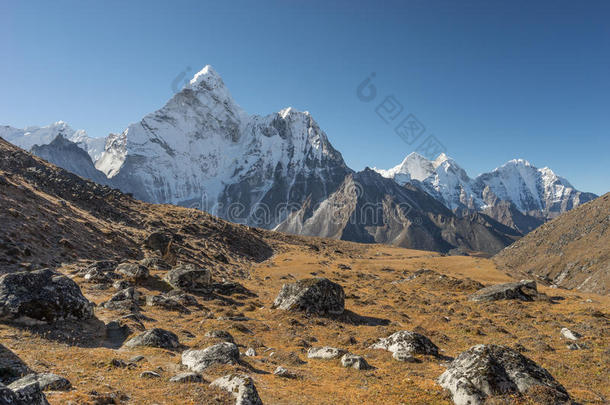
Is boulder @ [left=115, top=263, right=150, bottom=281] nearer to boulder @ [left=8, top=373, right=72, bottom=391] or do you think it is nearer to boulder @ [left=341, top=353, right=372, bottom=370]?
boulder @ [left=8, top=373, right=72, bottom=391]

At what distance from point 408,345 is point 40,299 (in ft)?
75.6

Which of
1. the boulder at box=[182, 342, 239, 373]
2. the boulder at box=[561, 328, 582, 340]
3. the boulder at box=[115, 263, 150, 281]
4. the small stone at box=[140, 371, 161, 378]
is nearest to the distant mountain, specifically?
the boulder at box=[561, 328, 582, 340]

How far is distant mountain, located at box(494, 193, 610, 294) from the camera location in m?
105

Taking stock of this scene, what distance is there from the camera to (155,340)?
18.2 m

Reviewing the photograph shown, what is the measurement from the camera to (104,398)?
412 inches

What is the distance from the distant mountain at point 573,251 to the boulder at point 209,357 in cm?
10269

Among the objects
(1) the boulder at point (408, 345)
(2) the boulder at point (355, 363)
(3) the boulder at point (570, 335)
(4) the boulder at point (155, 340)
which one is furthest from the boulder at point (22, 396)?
(3) the boulder at point (570, 335)

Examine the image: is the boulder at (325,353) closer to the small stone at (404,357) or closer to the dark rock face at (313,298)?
the small stone at (404,357)

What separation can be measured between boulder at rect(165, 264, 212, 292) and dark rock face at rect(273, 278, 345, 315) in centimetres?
974

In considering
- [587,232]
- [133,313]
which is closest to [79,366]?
[133,313]

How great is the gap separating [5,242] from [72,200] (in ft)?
106

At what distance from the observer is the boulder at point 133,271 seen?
34.0 m

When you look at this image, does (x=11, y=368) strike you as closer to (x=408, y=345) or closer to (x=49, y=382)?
(x=49, y=382)

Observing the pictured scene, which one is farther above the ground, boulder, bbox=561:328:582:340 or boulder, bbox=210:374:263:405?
boulder, bbox=561:328:582:340
